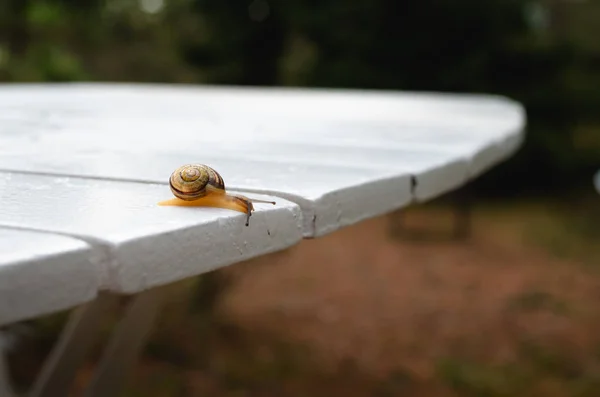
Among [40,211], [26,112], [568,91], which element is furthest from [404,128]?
[568,91]

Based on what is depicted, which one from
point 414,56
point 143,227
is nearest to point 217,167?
point 143,227

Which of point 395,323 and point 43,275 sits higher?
point 43,275

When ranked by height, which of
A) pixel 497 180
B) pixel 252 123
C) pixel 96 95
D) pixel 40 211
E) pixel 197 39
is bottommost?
pixel 497 180

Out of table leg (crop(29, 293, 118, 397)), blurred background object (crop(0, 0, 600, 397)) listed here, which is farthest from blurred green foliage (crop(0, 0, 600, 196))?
table leg (crop(29, 293, 118, 397))

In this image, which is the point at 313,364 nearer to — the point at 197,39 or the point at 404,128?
the point at 404,128

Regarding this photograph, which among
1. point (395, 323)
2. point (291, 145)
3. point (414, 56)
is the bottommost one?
point (395, 323)

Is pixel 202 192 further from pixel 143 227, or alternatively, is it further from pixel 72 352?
pixel 72 352
